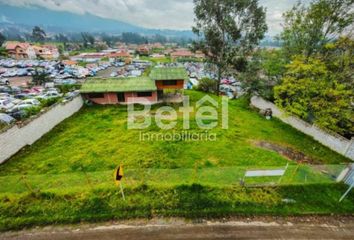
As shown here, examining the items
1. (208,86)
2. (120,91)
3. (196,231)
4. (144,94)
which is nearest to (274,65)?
(208,86)

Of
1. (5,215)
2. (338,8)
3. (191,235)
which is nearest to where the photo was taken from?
(191,235)

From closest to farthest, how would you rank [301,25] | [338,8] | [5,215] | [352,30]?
[5,215] → [352,30] → [338,8] → [301,25]

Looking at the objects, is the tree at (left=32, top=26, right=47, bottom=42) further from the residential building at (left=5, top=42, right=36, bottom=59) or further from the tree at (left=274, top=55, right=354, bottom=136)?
the tree at (left=274, top=55, right=354, bottom=136)

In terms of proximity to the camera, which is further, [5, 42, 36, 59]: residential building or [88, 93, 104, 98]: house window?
[5, 42, 36, 59]: residential building

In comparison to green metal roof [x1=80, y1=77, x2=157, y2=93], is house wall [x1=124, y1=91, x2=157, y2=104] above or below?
below

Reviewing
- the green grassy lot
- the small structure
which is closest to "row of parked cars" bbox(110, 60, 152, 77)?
the small structure

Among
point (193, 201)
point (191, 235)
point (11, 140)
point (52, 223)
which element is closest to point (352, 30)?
point (193, 201)

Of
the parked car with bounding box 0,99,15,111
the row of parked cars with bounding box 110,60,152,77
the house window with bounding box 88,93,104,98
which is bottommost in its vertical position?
the row of parked cars with bounding box 110,60,152,77

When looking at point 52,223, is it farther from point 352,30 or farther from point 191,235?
point 352,30
